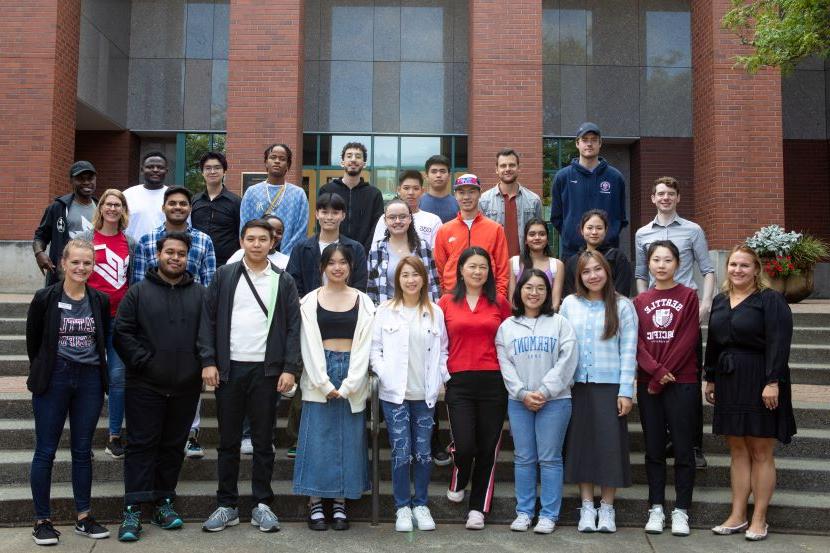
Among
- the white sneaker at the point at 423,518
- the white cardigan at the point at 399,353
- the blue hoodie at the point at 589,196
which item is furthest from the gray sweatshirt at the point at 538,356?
the blue hoodie at the point at 589,196

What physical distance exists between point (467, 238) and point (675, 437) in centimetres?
224

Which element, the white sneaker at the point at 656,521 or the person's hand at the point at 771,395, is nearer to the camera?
the person's hand at the point at 771,395

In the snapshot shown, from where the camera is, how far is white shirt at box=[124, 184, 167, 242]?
638 cm

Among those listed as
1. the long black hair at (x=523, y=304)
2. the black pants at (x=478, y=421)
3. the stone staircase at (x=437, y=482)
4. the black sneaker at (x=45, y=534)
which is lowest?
the black sneaker at (x=45, y=534)

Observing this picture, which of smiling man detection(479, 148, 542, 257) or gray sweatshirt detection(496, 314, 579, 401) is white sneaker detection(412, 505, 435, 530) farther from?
smiling man detection(479, 148, 542, 257)

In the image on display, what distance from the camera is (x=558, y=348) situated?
5203 mm

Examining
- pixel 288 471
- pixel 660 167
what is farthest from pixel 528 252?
pixel 660 167

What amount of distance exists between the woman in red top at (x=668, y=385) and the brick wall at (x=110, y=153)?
45.6ft

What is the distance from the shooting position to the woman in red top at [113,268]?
18.6 feet

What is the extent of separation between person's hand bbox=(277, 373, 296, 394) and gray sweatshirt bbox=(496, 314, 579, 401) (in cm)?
151

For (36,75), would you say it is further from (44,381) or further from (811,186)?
(811,186)

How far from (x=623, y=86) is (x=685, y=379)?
39.9 feet

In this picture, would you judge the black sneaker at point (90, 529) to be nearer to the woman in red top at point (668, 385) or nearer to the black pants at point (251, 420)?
the black pants at point (251, 420)

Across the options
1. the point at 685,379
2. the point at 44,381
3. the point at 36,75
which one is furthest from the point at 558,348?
the point at 36,75
